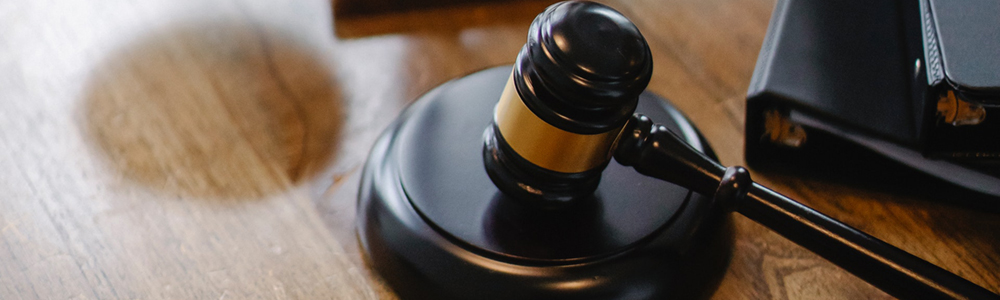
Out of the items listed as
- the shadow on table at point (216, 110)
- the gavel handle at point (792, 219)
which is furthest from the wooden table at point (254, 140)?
the gavel handle at point (792, 219)

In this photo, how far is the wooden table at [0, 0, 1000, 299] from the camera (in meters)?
0.48

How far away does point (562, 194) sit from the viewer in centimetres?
43

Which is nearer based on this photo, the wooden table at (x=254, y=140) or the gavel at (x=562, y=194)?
the gavel at (x=562, y=194)

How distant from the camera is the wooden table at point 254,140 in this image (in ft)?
1.58

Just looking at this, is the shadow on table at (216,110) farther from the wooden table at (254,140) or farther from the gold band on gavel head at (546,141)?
the gold band on gavel head at (546,141)

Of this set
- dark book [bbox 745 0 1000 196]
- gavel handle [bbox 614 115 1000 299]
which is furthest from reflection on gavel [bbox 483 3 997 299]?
dark book [bbox 745 0 1000 196]

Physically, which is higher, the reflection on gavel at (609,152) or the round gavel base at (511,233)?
the reflection on gavel at (609,152)

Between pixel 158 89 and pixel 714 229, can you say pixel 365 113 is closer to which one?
pixel 158 89

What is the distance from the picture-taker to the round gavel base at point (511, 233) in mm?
420

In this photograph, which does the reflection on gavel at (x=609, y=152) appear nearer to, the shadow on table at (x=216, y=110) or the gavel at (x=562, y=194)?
the gavel at (x=562, y=194)

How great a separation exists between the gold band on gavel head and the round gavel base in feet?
0.15

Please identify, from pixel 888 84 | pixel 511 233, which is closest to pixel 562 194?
pixel 511 233

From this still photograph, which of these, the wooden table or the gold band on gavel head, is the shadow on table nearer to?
the wooden table

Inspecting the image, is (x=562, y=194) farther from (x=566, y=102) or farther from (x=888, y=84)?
(x=888, y=84)
